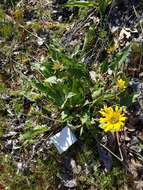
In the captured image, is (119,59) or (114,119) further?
(119,59)

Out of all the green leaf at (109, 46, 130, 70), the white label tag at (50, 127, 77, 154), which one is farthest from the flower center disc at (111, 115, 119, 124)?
the green leaf at (109, 46, 130, 70)

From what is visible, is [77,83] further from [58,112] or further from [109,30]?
[109,30]

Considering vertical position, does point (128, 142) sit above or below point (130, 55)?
below

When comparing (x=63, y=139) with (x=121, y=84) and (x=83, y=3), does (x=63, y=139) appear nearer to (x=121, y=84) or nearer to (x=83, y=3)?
(x=121, y=84)

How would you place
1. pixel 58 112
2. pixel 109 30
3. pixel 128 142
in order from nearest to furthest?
1. pixel 128 142
2. pixel 58 112
3. pixel 109 30

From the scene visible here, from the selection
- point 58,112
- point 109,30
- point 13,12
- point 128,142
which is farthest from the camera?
point 13,12

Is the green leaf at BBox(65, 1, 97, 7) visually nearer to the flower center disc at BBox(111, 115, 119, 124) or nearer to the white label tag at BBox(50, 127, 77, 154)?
the white label tag at BBox(50, 127, 77, 154)

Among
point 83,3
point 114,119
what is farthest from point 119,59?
point 83,3

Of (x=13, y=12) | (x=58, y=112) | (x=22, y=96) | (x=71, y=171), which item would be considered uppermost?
(x=13, y=12)

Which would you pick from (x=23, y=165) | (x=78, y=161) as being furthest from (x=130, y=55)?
(x=23, y=165)
